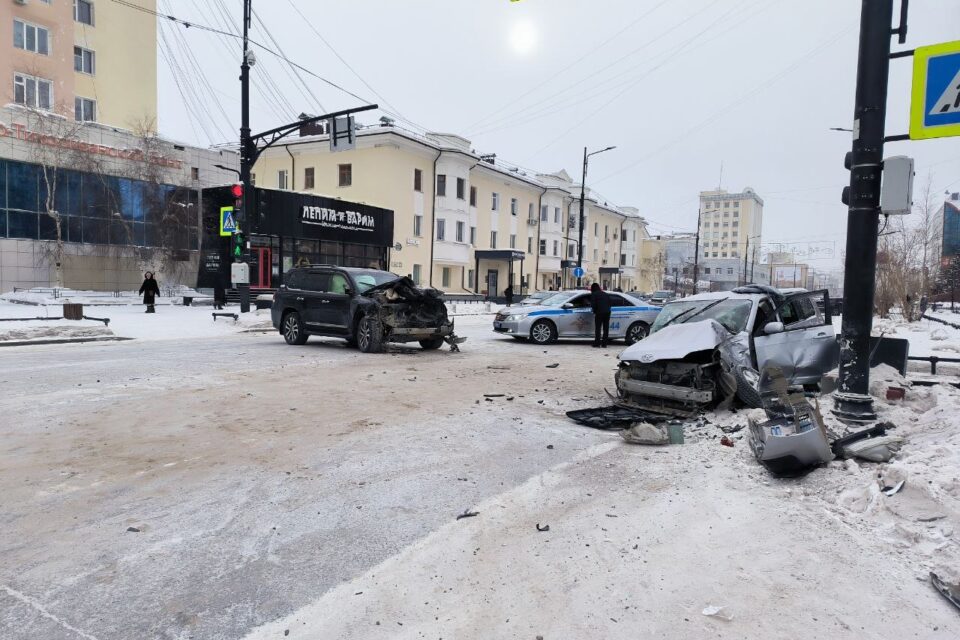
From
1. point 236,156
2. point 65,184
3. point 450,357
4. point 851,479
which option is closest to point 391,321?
point 450,357

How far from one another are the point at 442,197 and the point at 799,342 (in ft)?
122

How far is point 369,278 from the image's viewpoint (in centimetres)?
1413

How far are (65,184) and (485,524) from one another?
32713mm

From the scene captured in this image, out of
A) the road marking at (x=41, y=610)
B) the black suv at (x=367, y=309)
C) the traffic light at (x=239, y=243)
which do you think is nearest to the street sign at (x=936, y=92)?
the road marking at (x=41, y=610)

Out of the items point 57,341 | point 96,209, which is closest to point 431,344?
point 57,341

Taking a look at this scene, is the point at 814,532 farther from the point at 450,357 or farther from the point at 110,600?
the point at 450,357

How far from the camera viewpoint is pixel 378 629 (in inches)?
116

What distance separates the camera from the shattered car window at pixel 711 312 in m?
8.31

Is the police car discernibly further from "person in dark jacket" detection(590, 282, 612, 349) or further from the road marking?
the road marking

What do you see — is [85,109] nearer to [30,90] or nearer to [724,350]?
[30,90]

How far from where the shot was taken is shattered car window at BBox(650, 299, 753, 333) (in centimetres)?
831

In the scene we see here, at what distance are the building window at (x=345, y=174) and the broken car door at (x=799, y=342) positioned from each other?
119 ft

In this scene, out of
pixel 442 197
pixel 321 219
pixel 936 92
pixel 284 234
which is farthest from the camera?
pixel 442 197

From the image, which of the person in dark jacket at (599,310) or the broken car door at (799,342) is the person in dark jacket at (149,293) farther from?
the broken car door at (799,342)
